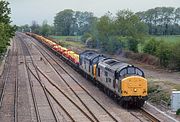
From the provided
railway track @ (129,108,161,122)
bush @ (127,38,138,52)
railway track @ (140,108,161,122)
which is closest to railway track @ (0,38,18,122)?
railway track @ (129,108,161,122)

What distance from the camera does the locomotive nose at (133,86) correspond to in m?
27.0

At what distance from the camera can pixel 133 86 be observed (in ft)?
89.1

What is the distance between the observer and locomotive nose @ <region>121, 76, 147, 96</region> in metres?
27.0

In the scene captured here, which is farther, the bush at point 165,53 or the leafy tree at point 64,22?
the leafy tree at point 64,22

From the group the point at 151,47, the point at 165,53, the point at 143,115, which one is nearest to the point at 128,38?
the point at 151,47

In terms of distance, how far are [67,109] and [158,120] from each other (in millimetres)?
6723

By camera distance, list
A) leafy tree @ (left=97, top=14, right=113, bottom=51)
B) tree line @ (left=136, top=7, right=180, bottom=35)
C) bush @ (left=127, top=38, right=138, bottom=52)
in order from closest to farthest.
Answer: bush @ (left=127, top=38, right=138, bottom=52) < leafy tree @ (left=97, top=14, right=113, bottom=51) < tree line @ (left=136, top=7, right=180, bottom=35)

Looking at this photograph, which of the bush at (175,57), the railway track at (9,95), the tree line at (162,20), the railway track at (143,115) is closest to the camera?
the railway track at (143,115)

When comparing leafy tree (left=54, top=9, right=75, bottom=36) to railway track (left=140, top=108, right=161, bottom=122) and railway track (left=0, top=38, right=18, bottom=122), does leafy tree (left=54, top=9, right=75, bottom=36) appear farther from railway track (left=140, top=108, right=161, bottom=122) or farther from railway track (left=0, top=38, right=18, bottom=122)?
railway track (left=140, top=108, right=161, bottom=122)

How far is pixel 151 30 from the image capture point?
466 feet

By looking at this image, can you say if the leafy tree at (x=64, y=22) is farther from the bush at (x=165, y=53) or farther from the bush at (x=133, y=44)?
the bush at (x=165, y=53)

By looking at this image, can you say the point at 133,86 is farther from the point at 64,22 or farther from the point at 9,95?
the point at 64,22

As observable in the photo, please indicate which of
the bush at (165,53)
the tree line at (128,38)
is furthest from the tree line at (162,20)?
the bush at (165,53)

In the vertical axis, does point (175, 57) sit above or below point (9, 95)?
above
